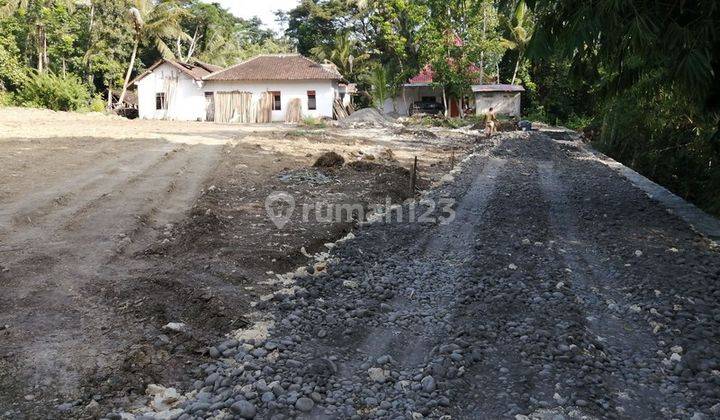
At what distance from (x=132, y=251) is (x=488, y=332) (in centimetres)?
436

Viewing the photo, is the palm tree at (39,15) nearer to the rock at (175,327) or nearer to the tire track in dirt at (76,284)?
the tire track in dirt at (76,284)

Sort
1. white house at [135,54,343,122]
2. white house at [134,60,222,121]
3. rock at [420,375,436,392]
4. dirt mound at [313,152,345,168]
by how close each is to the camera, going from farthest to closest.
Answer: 1. white house at [134,60,222,121]
2. white house at [135,54,343,122]
3. dirt mound at [313,152,345,168]
4. rock at [420,375,436,392]

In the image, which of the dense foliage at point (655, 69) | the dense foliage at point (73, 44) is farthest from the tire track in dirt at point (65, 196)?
the dense foliage at point (73, 44)

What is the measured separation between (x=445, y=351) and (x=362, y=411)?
1017 millimetres

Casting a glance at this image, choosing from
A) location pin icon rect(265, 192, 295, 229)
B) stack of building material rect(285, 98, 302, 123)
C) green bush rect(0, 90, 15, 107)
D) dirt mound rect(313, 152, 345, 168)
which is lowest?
location pin icon rect(265, 192, 295, 229)

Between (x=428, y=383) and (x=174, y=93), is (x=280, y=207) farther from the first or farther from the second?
(x=174, y=93)

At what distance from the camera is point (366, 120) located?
1257 inches

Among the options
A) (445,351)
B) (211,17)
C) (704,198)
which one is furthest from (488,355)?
(211,17)

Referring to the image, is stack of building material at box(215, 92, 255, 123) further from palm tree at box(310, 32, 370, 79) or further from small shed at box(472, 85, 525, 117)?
small shed at box(472, 85, 525, 117)

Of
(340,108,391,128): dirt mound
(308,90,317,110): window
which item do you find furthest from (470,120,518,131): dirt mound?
(308,90,317,110): window

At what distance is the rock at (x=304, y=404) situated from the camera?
368 cm

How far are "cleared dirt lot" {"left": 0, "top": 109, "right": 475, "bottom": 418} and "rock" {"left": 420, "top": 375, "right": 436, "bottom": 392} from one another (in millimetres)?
1753

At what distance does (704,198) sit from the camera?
38.0ft

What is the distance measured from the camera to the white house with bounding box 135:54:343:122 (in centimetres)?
3397
